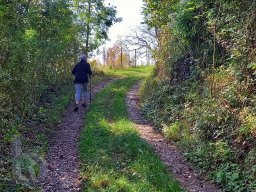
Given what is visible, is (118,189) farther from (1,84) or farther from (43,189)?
(1,84)

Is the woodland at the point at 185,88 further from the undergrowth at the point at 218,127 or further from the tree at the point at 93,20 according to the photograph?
the tree at the point at 93,20

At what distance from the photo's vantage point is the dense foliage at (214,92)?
6.79 metres

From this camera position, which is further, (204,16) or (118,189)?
(204,16)

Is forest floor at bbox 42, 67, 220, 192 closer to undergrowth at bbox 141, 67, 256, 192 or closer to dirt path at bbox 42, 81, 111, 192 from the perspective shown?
dirt path at bbox 42, 81, 111, 192

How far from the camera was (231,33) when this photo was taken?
921cm

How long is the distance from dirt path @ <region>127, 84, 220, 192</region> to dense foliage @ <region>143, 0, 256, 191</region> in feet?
0.77

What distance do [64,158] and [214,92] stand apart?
428 cm

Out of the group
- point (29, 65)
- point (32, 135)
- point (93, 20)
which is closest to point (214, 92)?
point (32, 135)

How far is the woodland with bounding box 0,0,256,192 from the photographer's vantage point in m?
6.90

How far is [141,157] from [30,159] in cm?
237

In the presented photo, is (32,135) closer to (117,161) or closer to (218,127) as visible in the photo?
(117,161)

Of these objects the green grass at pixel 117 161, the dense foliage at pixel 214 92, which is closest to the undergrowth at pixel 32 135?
the green grass at pixel 117 161

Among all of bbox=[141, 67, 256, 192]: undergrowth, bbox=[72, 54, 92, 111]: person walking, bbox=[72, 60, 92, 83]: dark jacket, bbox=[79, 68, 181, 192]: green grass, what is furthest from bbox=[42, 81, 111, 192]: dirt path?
bbox=[141, 67, 256, 192]: undergrowth

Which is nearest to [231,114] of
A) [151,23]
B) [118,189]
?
[118,189]
